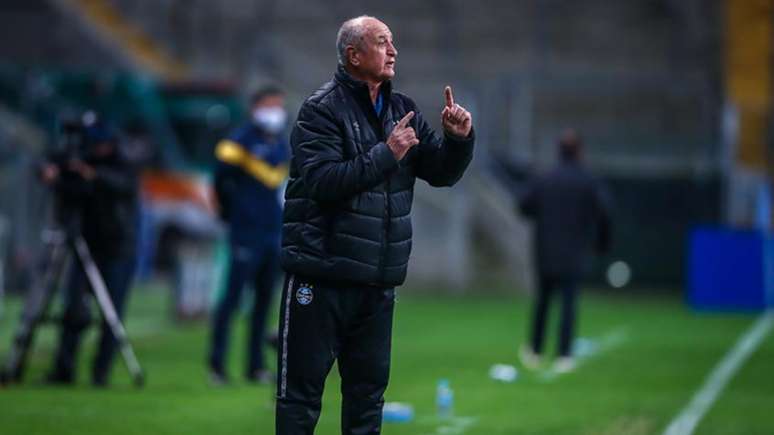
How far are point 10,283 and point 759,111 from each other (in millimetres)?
13104

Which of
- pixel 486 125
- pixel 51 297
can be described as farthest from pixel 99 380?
pixel 486 125

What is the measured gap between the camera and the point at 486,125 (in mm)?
29641

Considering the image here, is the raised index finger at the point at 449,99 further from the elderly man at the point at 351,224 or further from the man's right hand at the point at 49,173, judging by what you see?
the man's right hand at the point at 49,173

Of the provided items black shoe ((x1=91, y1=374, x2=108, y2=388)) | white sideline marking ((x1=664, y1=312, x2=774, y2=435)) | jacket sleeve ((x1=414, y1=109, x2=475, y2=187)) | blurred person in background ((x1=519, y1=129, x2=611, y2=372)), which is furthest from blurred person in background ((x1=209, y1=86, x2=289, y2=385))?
jacket sleeve ((x1=414, y1=109, x2=475, y2=187))

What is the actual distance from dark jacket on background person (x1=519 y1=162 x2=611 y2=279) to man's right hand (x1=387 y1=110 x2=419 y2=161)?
9.35 m

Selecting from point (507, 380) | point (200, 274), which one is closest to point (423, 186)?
point (200, 274)

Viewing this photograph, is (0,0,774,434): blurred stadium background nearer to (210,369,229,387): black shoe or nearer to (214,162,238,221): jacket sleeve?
(210,369,229,387): black shoe

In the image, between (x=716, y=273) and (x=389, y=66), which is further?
(x=716, y=273)

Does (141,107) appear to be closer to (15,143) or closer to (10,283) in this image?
(15,143)

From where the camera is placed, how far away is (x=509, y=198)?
29.6 metres

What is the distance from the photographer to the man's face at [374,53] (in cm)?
737

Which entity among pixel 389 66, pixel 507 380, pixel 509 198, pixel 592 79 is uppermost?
pixel 592 79

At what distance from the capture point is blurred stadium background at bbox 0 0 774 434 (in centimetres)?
2362

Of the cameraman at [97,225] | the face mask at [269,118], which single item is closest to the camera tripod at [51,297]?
the cameraman at [97,225]
